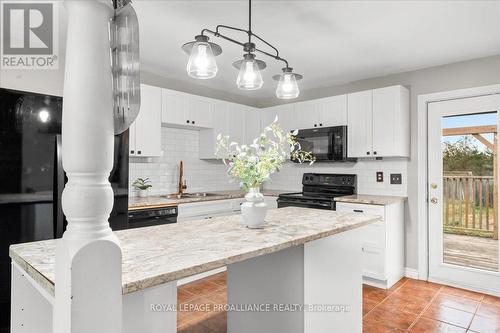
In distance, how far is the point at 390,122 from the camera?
364 centimetres

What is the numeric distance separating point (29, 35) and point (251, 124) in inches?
114

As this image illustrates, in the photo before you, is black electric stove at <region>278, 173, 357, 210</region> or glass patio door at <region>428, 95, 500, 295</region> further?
black electric stove at <region>278, 173, 357, 210</region>

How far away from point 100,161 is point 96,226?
0.53ft

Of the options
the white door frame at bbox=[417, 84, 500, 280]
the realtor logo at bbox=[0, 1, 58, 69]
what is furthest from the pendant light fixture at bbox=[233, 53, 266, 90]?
the white door frame at bbox=[417, 84, 500, 280]

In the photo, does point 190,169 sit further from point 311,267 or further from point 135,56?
point 135,56

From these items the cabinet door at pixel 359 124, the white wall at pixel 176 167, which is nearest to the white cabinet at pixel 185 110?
the white wall at pixel 176 167

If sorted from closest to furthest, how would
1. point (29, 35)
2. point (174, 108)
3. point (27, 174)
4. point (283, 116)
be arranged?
point (27, 174) < point (29, 35) < point (174, 108) < point (283, 116)

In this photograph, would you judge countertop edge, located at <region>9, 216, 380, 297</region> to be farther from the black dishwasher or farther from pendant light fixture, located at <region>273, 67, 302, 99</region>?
the black dishwasher

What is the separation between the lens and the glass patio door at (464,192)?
3268 mm

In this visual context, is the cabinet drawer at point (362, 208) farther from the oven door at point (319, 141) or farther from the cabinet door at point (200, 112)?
the cabinet door at point (200, 112)

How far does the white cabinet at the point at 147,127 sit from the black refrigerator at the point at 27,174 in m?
1.23

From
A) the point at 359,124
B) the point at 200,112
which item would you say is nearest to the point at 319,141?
the point at 359,124

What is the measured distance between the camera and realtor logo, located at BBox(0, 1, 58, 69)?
2.26 metres

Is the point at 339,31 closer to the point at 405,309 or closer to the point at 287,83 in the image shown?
the point at 287,83
